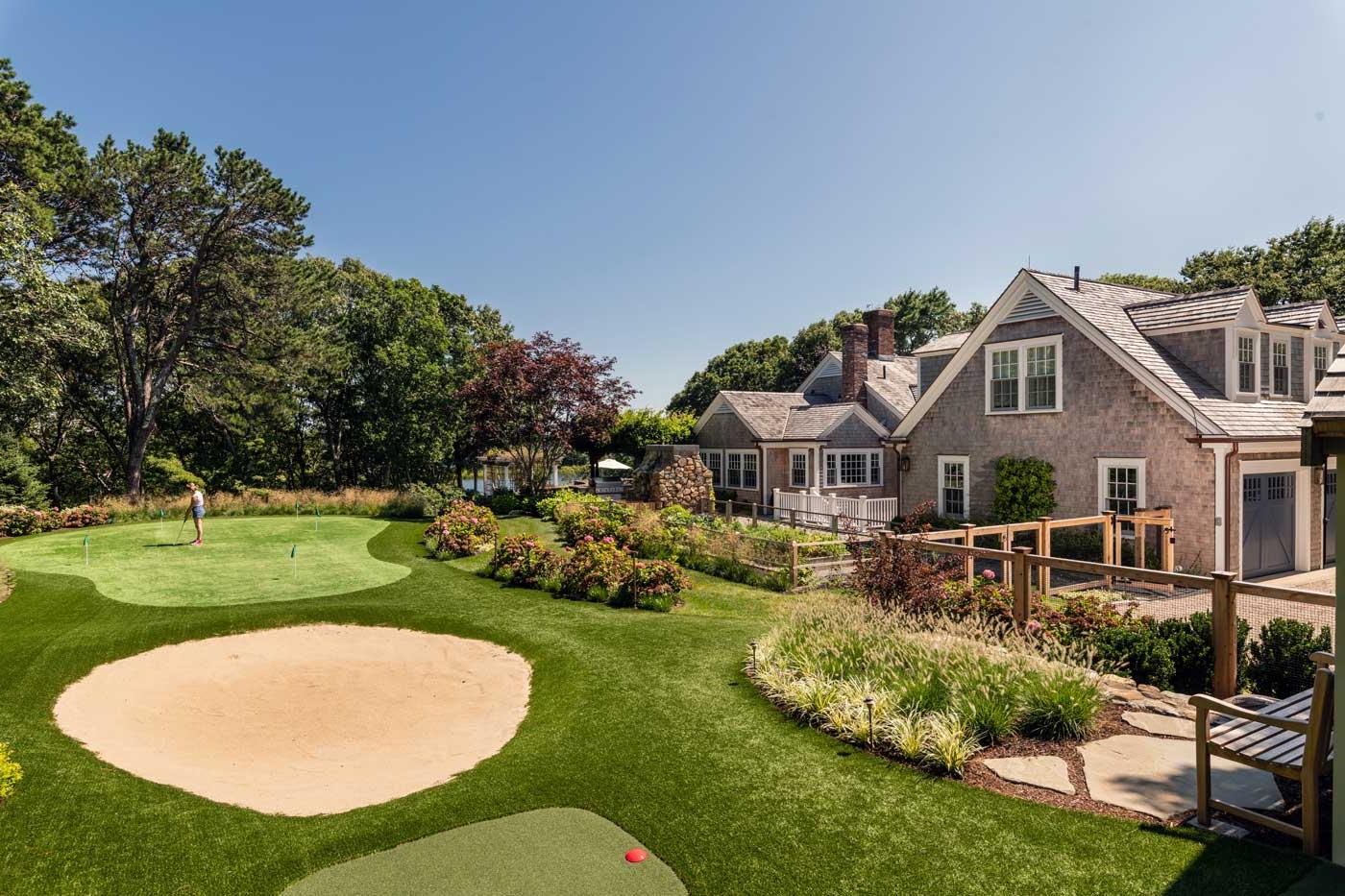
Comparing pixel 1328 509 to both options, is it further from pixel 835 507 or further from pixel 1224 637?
pixel 1224 637

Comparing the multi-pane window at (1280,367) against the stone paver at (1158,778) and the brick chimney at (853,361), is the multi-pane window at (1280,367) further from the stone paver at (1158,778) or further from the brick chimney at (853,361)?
the stone paver at (1158,778)

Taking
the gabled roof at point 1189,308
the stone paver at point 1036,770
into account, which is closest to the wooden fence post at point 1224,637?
the stone paver at point 1036,770

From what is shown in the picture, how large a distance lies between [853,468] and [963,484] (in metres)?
7.56

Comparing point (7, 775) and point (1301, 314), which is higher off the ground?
point (1301, 314)

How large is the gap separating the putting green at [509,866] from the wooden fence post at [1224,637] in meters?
6.06

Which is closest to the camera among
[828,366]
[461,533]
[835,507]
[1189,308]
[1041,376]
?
[1189,308]

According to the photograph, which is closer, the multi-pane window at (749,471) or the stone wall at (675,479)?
the stone wall at (675,479)

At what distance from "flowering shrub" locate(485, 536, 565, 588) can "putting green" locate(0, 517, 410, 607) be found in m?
2.50

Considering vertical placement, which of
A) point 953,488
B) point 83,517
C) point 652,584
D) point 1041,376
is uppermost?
point 1041,376

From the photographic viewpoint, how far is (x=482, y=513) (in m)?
19.9

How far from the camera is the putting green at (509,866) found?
175 inches

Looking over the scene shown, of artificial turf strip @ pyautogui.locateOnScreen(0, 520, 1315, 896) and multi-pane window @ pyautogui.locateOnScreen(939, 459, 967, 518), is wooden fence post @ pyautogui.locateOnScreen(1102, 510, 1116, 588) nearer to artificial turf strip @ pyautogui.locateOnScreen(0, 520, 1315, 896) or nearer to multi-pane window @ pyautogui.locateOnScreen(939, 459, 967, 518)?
multi-pane window @ pyautogui.locateOnScreen(939, 459, 967, 518)

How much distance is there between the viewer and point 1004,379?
762 inches

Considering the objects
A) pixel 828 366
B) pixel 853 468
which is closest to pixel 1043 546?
pixel 853 468
